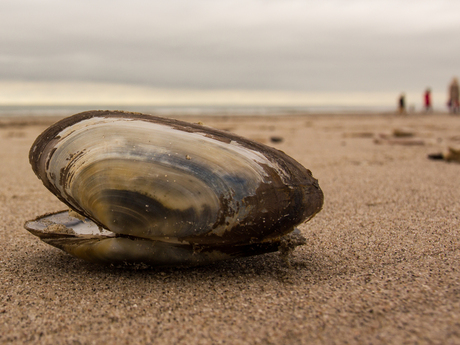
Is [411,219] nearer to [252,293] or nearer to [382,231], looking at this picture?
[382,231]

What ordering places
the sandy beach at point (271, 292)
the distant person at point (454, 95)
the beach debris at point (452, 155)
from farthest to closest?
the distant person at point (454, 95)
the beach debris at point (452, 155)
the sandy beach at point (271, 292)

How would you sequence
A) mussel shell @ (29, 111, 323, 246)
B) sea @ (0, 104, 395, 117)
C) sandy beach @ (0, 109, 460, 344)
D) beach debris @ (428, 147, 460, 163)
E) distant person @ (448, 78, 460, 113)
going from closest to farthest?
sandy beach @ (0, 109, 460, 344) < mussel shell @ (29, 111, 323, 246) < beach debris @ (428, 147, 460, 163) < distant person @ (448, 78, 460, 113) < sea @ (0, 104, 395, 117)

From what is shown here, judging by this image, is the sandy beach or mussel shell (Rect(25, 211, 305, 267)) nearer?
the sandy beach

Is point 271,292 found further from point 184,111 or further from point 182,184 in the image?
point 184,111

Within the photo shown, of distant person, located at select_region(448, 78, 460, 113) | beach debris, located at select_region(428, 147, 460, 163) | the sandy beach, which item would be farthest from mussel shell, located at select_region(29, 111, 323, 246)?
distant person, located at select_region(448, 78, 460, 113)

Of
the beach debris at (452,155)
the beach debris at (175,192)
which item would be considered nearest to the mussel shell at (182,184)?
the beach debris at (175,192)

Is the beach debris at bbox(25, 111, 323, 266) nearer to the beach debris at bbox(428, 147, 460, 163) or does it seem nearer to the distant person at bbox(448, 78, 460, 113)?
the beach debris at bbox(428, 147, 460, 163)

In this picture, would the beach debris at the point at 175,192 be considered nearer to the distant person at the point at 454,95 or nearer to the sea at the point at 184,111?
the sea at the point at 184,111
